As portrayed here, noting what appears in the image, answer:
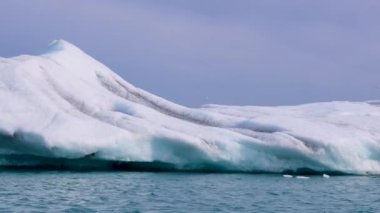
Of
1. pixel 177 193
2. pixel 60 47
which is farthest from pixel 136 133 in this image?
pixel 60 47

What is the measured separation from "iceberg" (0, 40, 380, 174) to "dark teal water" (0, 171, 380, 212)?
0.68m

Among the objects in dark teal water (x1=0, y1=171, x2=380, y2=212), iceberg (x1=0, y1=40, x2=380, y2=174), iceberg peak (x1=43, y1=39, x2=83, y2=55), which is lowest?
dark teal water (x1=0, y1=171, x2=380, y2=212)

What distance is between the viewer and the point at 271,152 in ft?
79.7

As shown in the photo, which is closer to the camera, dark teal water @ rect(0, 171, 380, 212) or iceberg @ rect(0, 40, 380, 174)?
dark teal water @ rect(0, 171, 380, 212)

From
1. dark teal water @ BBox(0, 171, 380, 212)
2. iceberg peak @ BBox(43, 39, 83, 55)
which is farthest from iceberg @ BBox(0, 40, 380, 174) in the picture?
iceberg peak @ BBox(43, 39, 83, 55)

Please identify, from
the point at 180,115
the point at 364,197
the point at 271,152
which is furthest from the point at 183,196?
the point at 180,115

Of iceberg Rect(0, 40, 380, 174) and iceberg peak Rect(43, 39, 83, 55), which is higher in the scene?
iceberg peak Rect(43, 39, 83, 55)

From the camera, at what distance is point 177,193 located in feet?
62.2

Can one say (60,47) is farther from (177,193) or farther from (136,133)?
(177,193)

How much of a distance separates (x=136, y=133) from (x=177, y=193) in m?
4.51

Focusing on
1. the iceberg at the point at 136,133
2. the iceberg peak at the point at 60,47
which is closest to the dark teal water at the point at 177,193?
the iceberg at the point at 136,133

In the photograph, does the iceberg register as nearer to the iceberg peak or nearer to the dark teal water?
the dark teal water

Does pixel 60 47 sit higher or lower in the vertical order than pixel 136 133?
higher

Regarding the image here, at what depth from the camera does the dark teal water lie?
1658 cm
